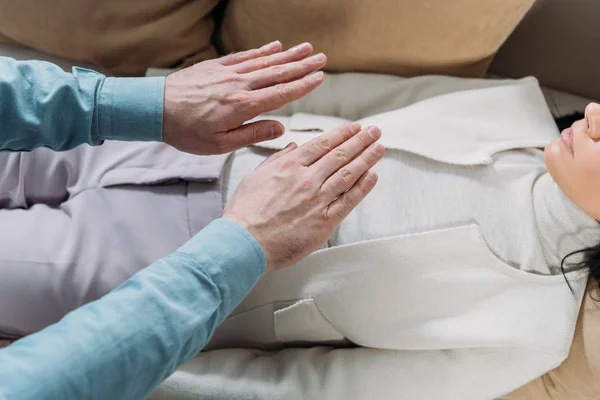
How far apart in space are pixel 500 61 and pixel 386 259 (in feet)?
2.12

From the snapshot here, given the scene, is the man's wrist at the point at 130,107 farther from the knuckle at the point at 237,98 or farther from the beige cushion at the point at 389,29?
the beige cushion at the point at 389,29

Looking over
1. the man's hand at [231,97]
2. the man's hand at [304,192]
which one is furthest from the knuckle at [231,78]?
the man's hand at [304,192]

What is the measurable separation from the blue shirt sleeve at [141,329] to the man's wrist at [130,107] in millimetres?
204

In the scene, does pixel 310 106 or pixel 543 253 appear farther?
pixel 310 106

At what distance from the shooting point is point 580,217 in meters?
0.79

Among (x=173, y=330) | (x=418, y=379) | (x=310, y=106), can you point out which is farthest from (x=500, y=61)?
(x=173, y=330)

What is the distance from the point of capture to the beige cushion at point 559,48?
3.53ft

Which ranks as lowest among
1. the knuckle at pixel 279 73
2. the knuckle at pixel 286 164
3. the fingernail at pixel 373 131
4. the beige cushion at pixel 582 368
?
the beige cushion at pixel 582 368

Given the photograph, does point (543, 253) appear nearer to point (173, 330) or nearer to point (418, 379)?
point (418, 379)

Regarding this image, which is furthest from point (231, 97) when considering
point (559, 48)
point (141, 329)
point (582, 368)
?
point (559, 48)

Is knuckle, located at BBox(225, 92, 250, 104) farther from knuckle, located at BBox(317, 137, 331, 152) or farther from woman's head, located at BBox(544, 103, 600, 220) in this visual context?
woman's head, located at BBox(544, 103, 600, 220)

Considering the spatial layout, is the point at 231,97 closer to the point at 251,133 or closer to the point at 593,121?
the point at 251,133

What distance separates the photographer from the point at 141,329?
1.81 ft

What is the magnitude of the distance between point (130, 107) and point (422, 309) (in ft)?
1.69
